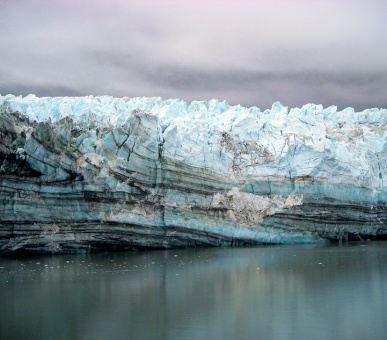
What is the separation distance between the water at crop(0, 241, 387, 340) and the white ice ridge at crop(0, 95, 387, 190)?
22.7 feet

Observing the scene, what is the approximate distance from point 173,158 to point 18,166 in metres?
6.33

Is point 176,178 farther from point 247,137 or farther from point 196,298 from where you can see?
point 196,298

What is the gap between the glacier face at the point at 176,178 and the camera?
69.4 feet

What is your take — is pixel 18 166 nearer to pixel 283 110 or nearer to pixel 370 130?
pixel 283 110

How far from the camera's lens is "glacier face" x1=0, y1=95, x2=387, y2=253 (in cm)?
2114

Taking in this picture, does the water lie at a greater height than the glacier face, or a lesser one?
lesser

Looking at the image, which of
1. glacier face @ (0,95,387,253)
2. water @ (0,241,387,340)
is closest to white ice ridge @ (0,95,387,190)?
glacier face @ (0,95,387,253)

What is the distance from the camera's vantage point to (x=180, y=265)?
1781 centimetres

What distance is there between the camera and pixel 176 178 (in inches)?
943

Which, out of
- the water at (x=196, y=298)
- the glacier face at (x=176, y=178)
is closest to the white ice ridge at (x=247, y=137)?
the glacier face at (x=176, y=178)

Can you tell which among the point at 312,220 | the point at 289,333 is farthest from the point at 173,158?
the point at 289,333

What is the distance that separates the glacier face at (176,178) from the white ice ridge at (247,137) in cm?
6

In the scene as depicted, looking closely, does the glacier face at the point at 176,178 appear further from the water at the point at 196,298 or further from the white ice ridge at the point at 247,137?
the water at the point at 196,298

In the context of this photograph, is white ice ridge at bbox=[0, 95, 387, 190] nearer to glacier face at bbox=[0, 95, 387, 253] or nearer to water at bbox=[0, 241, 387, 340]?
glacier face at bbox=[0, 95, 387, 253]
